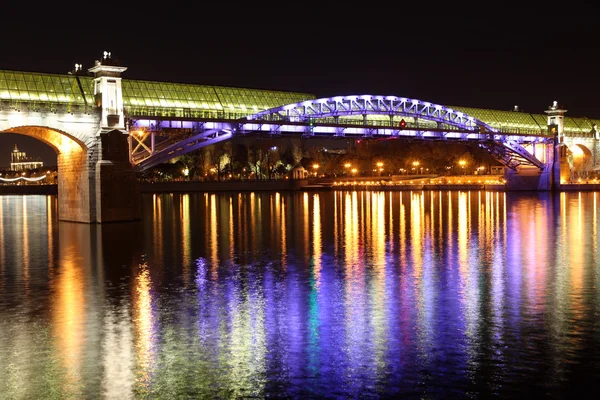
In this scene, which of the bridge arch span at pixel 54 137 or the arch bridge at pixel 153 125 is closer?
Answer: the bridge arch span at pixel 54 137

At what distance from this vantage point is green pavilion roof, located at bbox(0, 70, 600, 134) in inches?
1656

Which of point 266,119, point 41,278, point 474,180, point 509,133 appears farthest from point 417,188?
point 41,278

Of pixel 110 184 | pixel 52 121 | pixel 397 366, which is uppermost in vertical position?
pixel 52 121

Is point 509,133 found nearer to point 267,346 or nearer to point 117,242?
point 117,242

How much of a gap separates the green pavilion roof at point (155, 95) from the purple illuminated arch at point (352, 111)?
167cm

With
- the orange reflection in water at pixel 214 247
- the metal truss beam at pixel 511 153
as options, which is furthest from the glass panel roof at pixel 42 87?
the metal truss beam at pixel 511 153

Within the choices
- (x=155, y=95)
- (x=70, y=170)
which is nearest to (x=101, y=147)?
(x=70, y=170)

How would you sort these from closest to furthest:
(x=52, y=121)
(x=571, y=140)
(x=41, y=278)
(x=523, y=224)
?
(x=41, y=278) < (x=523, y=224) < (x=52, y=121) < (x=571, y=140)

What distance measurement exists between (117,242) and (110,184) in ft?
35.5

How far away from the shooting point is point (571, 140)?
91.4 metres

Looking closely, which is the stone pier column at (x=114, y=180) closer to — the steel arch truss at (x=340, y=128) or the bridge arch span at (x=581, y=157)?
the steel arch truss at (x=340, y=128)

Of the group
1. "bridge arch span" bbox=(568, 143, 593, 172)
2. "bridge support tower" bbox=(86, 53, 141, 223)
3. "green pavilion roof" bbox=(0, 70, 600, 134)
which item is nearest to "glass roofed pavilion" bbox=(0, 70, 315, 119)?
"green pavilion roof" bbox=(0, 70, 600, 134)

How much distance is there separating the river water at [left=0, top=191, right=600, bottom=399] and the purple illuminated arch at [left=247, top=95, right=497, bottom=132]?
111ft

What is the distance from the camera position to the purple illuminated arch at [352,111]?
198 feet
